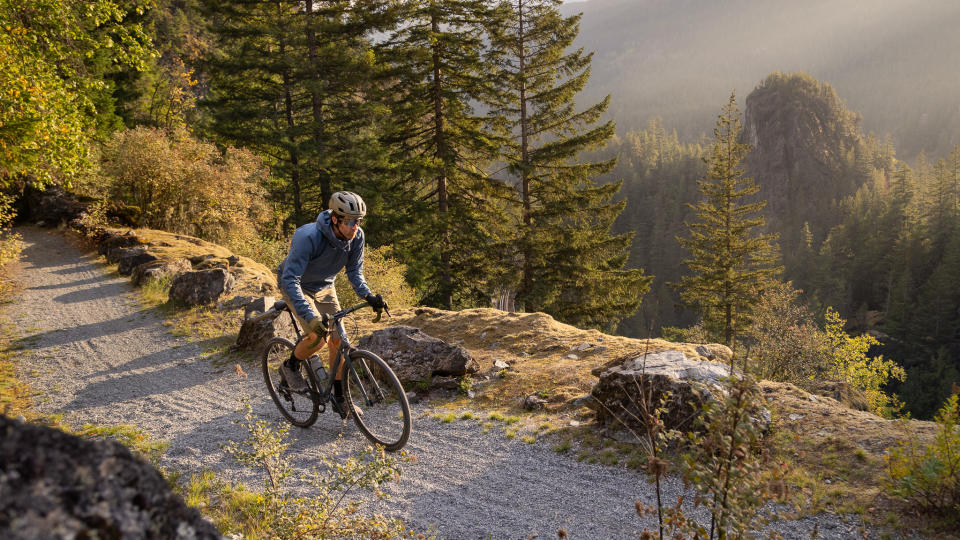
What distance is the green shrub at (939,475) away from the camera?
11.3 ft

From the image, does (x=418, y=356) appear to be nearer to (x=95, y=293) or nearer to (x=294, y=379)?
(x=294, y=379)

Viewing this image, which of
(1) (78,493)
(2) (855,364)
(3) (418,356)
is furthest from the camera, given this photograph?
(2) (855,364)

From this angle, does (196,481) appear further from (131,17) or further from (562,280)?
(131,17)

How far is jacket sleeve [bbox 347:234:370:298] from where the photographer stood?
509 cm

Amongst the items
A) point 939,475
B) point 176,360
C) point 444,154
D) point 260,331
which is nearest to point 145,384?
point 176,360

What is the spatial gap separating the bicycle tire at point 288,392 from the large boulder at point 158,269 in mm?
8097

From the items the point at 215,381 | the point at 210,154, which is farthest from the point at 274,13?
the point at 215,381

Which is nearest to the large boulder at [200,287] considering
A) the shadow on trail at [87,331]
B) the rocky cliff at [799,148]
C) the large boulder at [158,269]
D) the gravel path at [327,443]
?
the shadow on trail at [87,331]

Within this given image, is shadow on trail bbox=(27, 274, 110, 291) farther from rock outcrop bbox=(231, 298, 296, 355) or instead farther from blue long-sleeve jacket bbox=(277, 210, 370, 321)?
blue long-sleeve jacket bbox=(277, 210, 370, 321)

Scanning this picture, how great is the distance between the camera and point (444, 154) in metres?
18.9

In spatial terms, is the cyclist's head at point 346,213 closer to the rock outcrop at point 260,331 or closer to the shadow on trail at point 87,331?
the rock outcrop at point 260,331

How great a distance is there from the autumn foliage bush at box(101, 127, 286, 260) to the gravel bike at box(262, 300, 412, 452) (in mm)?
12780

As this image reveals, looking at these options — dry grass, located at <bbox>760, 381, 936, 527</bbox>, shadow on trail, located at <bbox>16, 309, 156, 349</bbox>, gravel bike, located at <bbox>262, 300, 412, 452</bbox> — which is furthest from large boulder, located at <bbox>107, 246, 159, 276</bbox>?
dry grass, located at <bbox>760, 381, 936, 527</bbox>

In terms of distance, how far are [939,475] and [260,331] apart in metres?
8.70
